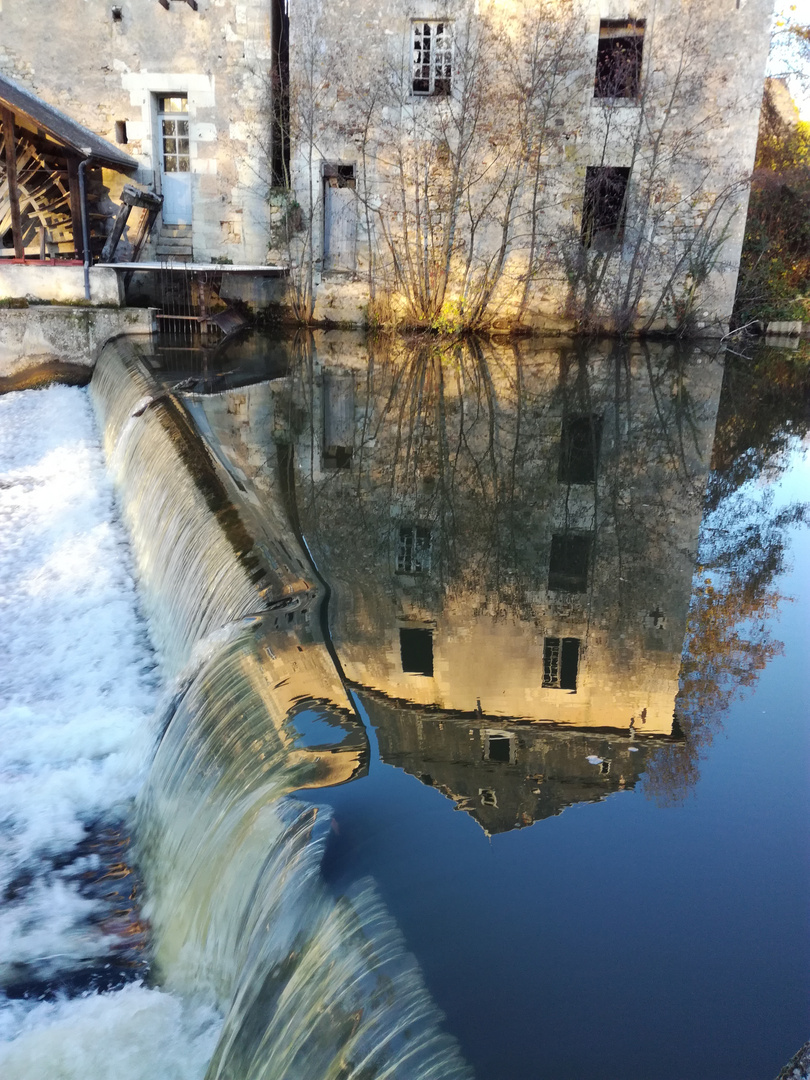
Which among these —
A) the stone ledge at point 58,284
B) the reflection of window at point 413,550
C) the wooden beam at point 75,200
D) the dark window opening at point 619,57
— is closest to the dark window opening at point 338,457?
the reflection of window at point 413,550

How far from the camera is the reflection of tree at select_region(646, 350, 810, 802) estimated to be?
9.69 feet

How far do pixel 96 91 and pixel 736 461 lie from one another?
11683mm

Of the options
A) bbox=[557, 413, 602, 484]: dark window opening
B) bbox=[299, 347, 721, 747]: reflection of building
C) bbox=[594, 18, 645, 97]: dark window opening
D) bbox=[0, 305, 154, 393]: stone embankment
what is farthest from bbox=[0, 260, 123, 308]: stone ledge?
bbox=[594, 18, 645, 97]: dark window opening

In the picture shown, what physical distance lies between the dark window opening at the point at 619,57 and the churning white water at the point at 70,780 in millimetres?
10855

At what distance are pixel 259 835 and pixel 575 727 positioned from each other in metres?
1.19

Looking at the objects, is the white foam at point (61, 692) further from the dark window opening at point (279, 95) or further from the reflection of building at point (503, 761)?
the dark window opening at point (279, 95)

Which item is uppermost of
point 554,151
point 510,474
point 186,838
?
point 554,151

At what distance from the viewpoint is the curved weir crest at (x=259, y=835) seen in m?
1.74

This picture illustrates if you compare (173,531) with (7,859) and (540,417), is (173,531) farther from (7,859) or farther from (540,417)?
(540,417)

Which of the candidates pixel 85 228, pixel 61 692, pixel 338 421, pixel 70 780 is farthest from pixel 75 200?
pixel 70 780

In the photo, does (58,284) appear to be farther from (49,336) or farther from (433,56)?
(433,56)

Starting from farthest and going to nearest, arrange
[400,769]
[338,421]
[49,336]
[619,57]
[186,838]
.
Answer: [619,57] < [49,336] < [338,421] < [186,838] < [400,769]

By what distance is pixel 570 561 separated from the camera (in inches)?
179

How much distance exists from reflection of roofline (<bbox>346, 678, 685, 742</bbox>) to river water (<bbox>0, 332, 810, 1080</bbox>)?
0.01 meters
